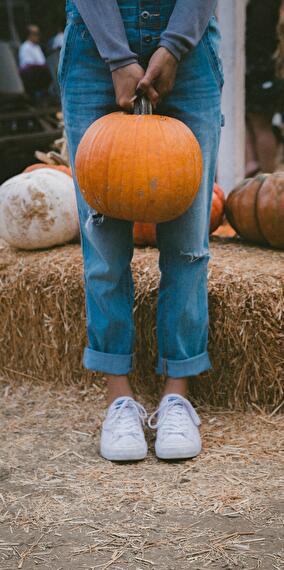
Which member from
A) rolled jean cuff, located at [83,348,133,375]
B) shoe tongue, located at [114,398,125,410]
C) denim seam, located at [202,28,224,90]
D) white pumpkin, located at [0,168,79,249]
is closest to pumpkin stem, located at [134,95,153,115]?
denim seam, located at [202,28,224,90]

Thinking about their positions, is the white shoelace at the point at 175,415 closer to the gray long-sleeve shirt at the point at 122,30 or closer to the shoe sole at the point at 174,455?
the shoe sole at the point at 174,455

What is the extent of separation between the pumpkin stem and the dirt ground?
977mm

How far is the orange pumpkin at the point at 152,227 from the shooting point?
9.45ft

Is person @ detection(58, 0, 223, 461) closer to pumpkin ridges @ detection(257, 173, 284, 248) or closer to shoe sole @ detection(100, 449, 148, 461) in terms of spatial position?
shoe sole @ detection(100, 449, 148, 461)

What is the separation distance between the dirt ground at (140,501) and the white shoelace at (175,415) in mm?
96

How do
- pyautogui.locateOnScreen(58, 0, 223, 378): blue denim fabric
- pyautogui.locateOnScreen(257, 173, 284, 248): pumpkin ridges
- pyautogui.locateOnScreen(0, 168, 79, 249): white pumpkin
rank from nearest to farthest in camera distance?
pyautogui.locateOnScreen(58, 0, 223, 378): blue denim fabric < pyautogui.locateOnScreen(257, 173, 284, 248): pumpkin ridges < pyautogui.locateOnScreen(0, 168, 79, 249): white pumpkin

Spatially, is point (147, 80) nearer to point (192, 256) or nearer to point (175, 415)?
point (192, 256)

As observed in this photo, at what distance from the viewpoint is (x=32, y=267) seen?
2803mm

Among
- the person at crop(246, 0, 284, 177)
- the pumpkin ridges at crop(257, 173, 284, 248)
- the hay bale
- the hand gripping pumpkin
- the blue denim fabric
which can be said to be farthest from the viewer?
the person at crop(246, 0, 284, 177)

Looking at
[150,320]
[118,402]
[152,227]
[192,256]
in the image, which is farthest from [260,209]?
[118,402]

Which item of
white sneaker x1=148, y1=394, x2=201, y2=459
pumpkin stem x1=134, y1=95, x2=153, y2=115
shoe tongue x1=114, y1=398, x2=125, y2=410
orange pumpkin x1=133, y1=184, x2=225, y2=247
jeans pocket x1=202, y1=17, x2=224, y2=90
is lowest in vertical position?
white sneaker x1=148, y1=394, x2=201, y2=459

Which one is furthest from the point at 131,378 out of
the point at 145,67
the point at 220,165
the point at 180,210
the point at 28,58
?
the point at 28,58

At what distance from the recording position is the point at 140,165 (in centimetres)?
175

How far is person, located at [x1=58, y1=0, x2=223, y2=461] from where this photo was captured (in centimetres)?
181
